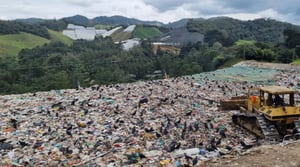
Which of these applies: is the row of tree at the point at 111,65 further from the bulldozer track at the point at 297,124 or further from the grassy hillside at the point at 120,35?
the grassy hillside at the point at 120,35

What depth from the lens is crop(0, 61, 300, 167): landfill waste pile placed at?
709cm

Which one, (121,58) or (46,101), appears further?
(121,58)

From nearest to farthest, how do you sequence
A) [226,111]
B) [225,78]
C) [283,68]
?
[226,111]
[225,78]
[283,68]

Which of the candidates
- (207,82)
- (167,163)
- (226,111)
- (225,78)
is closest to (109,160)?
(167,163)

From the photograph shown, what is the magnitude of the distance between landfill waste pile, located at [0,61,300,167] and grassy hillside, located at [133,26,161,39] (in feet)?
210

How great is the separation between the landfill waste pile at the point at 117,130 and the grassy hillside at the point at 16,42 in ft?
144

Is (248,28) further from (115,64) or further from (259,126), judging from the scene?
(259,126)

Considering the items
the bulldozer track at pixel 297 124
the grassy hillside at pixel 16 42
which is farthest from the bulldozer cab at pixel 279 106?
the grassy hillside at pixel 16 42

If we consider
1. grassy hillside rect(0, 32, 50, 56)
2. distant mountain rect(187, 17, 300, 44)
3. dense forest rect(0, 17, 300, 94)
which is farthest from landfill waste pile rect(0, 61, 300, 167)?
distant mountain rect(187, 17, 300, 44)

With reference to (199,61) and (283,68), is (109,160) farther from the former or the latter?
(199,61)

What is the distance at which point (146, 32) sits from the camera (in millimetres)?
81438

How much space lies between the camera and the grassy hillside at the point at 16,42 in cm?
5365

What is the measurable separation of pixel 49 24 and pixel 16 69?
190 ft

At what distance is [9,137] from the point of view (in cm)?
836
